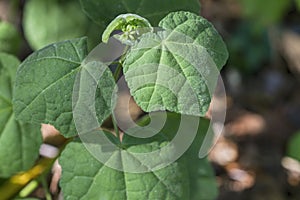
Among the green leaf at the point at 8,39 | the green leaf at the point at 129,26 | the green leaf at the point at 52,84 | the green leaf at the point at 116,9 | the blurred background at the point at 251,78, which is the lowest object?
the blurred background at the point at 251,78

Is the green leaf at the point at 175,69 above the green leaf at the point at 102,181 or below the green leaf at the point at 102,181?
above

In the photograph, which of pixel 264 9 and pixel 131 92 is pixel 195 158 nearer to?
pixel 131 92

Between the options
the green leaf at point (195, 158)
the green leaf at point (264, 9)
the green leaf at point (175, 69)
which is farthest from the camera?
the green leaf at point (264, 9)

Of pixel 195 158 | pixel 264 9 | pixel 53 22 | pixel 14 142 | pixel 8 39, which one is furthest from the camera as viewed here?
pixel 264 9

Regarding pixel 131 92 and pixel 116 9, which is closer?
pixel 131 92

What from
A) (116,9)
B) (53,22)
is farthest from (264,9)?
(116,9)

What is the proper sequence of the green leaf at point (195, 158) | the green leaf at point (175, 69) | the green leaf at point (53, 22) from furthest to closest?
the green leaf at point (53, 22) < the green leaf at point (195, 158) < the green leaf at point (175, 69)

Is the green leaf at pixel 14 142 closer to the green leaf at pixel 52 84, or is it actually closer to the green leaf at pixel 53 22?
the green leaf at pixel 52 84

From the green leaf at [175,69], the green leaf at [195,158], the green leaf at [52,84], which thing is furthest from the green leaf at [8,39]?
the green leaf at [175,69]

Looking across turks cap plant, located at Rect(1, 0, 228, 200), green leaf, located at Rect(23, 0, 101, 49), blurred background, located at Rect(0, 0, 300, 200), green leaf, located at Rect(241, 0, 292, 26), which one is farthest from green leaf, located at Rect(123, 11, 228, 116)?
green leaf, located at Rect(241, 0, 292, 26)
